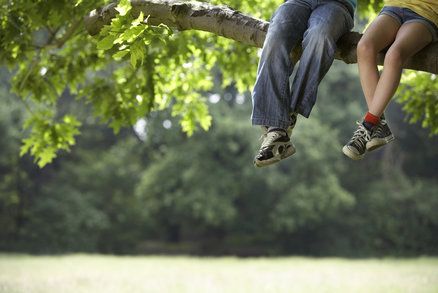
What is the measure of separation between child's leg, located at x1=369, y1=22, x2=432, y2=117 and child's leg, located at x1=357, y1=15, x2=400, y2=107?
3.0 inches

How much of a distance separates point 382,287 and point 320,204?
553 inches

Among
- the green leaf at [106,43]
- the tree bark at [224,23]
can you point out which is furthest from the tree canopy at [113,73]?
the green leaf at [106,43]

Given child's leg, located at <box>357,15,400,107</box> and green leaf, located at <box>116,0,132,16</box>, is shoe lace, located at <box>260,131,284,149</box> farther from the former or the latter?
green leaf, located at <box>116,0,132,16</box>

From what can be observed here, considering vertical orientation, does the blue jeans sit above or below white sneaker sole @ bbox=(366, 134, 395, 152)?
above

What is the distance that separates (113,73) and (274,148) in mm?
5093

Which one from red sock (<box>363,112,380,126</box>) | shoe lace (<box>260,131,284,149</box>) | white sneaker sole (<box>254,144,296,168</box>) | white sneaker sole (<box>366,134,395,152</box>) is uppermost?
red sock (<box>363,112,380,126</box>)

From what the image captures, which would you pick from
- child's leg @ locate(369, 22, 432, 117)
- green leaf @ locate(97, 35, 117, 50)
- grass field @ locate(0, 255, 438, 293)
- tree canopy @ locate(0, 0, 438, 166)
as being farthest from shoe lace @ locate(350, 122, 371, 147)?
grass field @ locate(0, 255, 438, 293)

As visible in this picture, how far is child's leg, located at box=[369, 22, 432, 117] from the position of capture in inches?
138

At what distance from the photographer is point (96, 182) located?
2986cm

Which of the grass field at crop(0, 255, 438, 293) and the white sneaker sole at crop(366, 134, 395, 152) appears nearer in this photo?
the white sneaker sole at crop(366, 134, 395, 152)

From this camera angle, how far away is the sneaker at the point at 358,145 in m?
3.49

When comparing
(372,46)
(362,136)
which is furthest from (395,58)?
(362,136)

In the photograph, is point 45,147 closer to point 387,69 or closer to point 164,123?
point 387,69

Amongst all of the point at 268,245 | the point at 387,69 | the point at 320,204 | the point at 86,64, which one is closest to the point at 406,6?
the point at 387,69
